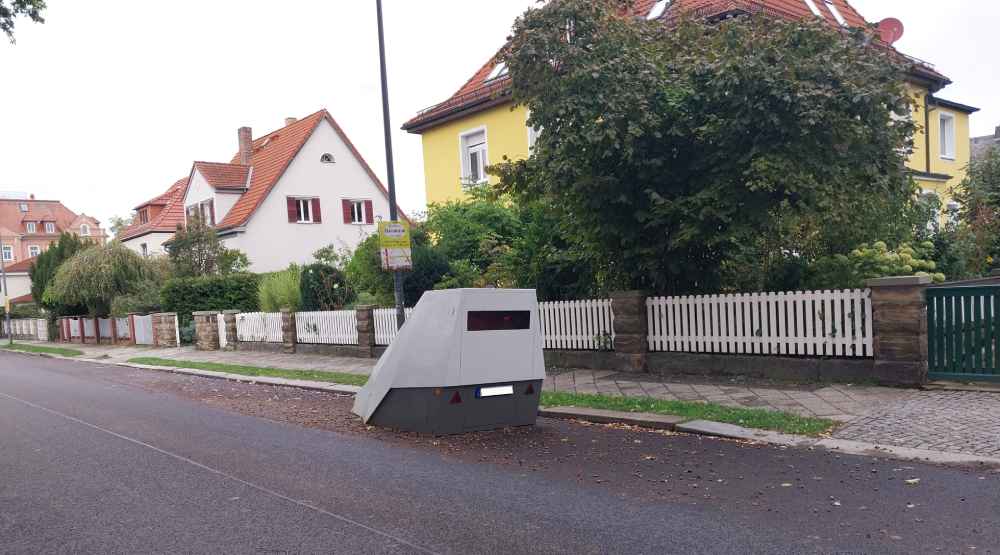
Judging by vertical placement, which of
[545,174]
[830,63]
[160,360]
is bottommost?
[160,360]

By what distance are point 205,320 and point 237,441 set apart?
1734cm

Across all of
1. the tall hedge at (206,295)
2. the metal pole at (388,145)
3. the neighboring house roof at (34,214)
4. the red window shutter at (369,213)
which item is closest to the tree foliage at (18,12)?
the metal pole at (388,145)

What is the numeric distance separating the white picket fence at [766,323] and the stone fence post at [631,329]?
0.14 meters

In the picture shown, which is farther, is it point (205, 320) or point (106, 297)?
point (106, 297)

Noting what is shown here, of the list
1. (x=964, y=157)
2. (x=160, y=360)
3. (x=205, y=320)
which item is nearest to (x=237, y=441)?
(x=160, y=360)

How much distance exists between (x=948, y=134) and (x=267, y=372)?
77.2 feet

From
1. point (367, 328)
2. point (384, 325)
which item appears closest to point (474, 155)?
point (367, 328)

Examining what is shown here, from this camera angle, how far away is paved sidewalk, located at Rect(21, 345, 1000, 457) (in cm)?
664

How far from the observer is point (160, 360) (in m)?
21.3

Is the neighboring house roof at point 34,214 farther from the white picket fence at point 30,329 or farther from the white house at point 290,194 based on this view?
the white house at point 290,194

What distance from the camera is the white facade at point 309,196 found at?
3506cm

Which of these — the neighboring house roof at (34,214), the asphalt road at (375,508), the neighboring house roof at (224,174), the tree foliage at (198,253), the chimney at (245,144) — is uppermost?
the neighboring house roof at (34,214)

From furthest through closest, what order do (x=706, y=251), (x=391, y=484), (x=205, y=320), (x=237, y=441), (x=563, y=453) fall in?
1. (x=205, y=320)
2. (x=706, y=251)
3. (x=237, y=441)
4. (x=563, y=453)
5. (x=391, y=484)

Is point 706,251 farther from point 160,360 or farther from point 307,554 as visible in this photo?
point 160,360
